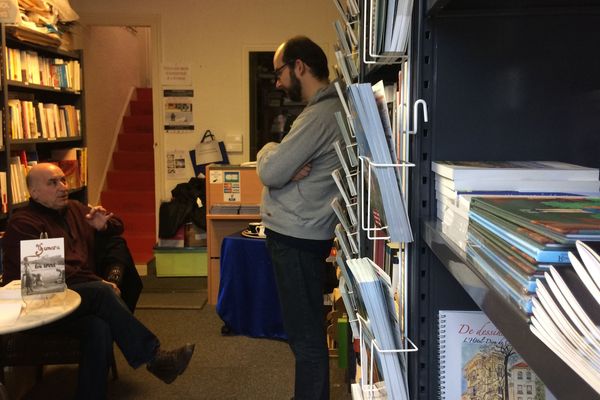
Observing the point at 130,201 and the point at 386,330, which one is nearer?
the point at 386,330

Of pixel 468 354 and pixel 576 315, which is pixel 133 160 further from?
pixel 576 315

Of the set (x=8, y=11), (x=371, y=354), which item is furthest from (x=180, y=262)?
(x=371, y=354)

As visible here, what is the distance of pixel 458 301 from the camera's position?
105 cm

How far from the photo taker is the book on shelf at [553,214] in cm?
51

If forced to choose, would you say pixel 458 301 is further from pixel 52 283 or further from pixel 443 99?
pixel 52 283

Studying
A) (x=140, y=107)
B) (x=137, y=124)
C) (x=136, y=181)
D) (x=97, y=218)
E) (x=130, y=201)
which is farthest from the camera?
(x=140, y=107)

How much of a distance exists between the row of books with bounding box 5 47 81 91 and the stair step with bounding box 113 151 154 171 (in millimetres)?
2337

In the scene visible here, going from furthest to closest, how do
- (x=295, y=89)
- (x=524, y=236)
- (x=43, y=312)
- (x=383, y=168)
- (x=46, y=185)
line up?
(x=46, y=185), (x=295, y=89), (x=43, y=312), (x=383, y=168), (x=524, y=236)

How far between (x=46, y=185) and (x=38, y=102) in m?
1.95

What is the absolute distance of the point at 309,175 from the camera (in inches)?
91.6

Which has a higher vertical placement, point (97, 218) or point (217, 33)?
point (217, 33)

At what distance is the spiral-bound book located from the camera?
1045 millimetres

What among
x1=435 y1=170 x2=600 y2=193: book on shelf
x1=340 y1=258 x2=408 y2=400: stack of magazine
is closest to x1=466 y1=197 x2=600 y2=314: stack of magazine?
x1=435 y1=170 x2=600 y2=193: book on shelf

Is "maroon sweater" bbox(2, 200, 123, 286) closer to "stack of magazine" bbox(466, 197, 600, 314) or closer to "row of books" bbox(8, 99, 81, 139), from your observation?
"row of books" bbox(8, 99, 81, 139)
